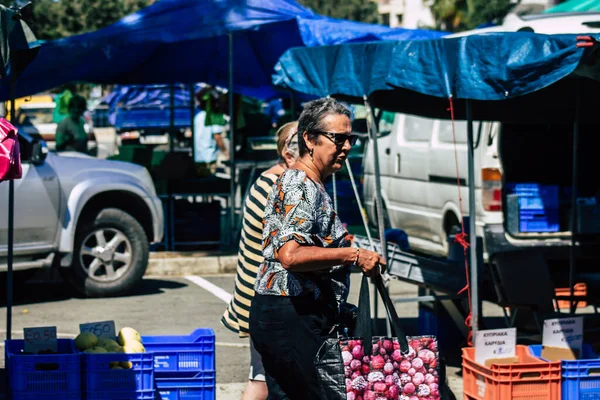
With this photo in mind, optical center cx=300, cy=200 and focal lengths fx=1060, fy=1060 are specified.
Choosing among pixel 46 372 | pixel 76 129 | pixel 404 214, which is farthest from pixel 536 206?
pixel 76 129

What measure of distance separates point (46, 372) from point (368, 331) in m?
2.00

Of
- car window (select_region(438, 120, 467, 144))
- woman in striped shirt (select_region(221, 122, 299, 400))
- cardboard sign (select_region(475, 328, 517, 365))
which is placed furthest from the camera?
car window (select_region(438, 120, 467, 144))

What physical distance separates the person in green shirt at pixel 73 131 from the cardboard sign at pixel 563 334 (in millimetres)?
10378

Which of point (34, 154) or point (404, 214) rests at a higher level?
point (34, 154)

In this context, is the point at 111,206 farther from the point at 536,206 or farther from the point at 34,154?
the point at 536,206

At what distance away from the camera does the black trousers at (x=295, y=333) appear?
4133 mm

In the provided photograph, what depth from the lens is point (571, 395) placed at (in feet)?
19.5

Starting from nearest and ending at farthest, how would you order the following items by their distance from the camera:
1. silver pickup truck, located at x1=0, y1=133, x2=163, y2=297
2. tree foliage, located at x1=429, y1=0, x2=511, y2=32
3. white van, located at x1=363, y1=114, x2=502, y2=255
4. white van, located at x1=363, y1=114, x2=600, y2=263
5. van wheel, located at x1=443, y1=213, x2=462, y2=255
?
white van, located at x1=363, y1=114, x2=600, y2=263, silver pickup truck, located at x1=0, y1=133, x2=163, y2=297, white van, located at x1=363, y1=114, x2=502, y2=255, van wheel, located at x1=443, y1=213, x2=462, y2=255, tree foliage, located at x1=429, y1=0, x2=511, y2=32

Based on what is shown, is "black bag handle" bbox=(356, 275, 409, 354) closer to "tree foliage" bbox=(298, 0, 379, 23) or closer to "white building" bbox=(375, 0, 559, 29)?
"white building" bbox=(375, 0, 559, 29)

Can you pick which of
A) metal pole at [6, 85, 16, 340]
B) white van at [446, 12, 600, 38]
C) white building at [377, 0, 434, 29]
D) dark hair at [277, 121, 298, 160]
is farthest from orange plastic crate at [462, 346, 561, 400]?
white building at [377, 0, 434, 29]

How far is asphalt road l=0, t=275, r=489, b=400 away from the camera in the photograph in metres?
8.34

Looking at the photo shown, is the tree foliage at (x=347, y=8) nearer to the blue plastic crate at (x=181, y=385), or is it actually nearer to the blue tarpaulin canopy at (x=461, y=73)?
the blue tarpaulin canopy at (x=461, y=73)

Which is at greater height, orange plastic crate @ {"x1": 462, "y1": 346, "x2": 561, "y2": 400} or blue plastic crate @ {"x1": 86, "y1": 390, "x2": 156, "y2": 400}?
blue plastic crate @ {"x1": 86, "y1": 390, "x2": 156, "y2": 400}

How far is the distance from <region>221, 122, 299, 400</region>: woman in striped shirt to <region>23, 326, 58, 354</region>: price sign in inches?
39.4
